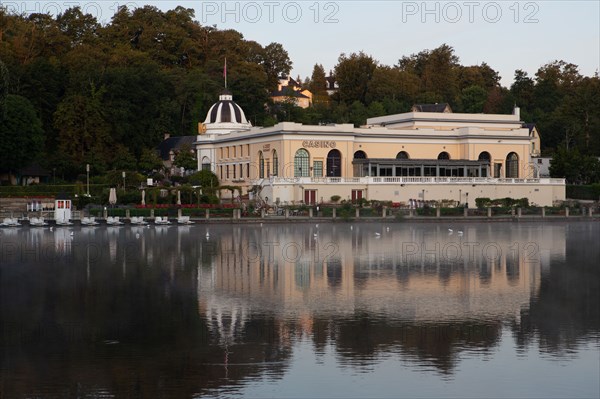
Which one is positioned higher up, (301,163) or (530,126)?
(530,126)

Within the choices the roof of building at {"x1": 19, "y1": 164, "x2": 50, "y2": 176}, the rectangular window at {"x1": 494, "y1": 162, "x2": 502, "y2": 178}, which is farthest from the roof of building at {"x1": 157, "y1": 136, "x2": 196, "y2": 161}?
the rectangular window at {"x1": 494, "y1": 162, "x2": 502, "y2": 178}

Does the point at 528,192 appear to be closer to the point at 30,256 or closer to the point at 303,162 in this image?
the point at 303,162

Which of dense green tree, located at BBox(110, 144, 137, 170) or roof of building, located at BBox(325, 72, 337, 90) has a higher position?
roof of building, located at BBox(325, 72, 337, 90)

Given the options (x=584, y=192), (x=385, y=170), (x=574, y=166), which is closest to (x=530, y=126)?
(x=574, y=166)

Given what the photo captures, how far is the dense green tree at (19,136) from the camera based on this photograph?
79188mm

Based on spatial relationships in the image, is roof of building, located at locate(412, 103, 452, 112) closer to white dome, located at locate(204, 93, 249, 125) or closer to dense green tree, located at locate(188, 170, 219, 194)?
white dome, located at locate(204, 93, 249, 125)

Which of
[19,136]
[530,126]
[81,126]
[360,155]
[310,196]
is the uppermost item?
[530,126]

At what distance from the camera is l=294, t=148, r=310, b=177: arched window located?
82.4 m

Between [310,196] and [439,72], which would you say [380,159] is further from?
[439,72]

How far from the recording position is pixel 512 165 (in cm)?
9156

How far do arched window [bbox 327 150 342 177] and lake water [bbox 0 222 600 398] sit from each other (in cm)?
4161

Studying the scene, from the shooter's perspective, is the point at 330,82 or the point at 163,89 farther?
the point at 330,82

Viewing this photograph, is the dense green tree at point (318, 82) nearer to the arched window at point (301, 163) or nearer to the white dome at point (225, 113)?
the white dome at point (225, 113)

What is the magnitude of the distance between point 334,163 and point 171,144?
2568 cm
